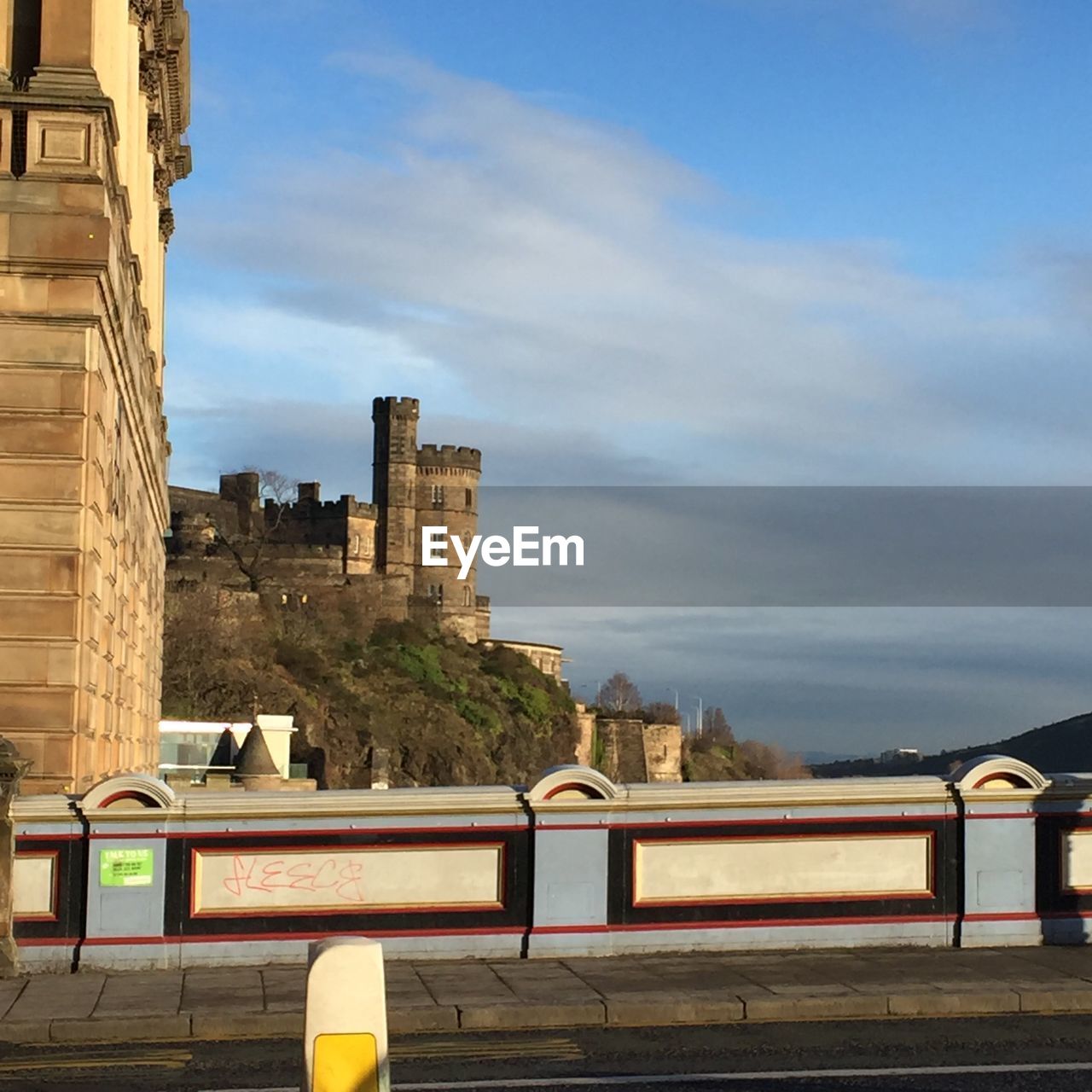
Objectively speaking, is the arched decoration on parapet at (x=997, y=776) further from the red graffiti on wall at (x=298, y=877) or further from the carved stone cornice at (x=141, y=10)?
the carved stone cornice at (x=141, y=10)

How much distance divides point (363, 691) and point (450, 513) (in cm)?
4843

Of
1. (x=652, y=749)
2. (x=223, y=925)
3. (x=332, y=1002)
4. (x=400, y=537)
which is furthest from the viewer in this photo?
(x=400, y=537)

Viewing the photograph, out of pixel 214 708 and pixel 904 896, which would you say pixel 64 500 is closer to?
pixel 904 896

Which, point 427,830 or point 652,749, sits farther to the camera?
point 652,749

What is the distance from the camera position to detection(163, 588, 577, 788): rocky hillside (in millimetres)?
90500

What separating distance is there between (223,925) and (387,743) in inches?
3473

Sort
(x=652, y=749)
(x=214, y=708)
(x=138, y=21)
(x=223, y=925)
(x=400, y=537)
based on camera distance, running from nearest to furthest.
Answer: (x=223, y=925) → (x=138, y=21) → (x=214, y=708) → (x=652, y=749) → (x=400, y=537)

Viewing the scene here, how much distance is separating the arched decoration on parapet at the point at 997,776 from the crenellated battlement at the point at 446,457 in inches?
5544

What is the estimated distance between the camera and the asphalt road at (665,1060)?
A: 10.8 metres

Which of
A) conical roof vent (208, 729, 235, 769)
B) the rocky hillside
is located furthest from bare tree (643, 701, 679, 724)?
conical roof vent (208, 729, 235, 769)

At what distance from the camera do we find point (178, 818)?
15664mm

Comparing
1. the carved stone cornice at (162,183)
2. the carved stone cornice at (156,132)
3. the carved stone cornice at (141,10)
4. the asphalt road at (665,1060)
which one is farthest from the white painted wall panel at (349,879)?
the carved stone cornice at (162,183)

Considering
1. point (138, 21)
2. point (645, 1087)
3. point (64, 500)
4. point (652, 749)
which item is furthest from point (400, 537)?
point (645, 1087)

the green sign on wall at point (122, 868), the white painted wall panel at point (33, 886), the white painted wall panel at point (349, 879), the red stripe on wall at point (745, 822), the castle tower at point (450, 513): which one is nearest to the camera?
the white painted wall panel at point (33, 886)
